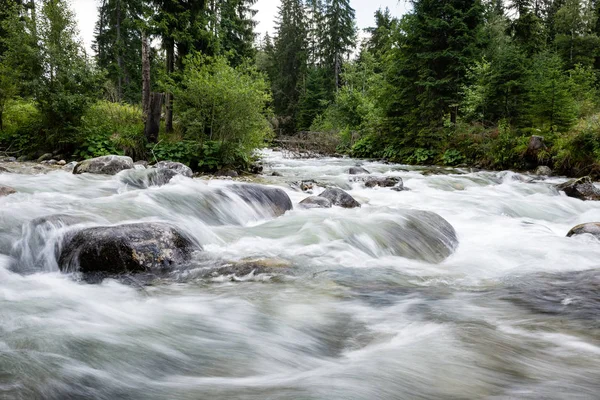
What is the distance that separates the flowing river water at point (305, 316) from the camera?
2.40m

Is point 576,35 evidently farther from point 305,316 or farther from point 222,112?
point 305,316

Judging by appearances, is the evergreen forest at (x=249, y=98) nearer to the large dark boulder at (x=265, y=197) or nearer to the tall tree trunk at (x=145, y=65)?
the tall tree trunk at (x=145, y=65)

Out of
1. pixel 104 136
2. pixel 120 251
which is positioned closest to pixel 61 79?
pixel 104 136

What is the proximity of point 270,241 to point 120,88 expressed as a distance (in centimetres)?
3446

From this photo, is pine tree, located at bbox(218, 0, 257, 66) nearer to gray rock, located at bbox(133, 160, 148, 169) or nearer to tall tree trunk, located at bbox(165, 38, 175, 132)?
tall tree trunk, located at bbox(165, 38, 175, 132)

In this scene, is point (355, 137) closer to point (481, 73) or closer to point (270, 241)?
point (481, 73)

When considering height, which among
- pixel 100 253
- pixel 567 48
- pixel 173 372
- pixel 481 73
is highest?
pixel 567 48

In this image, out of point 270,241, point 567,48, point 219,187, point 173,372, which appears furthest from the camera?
point 567,48

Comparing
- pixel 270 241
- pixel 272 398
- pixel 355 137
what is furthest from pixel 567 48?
pixel 272 398

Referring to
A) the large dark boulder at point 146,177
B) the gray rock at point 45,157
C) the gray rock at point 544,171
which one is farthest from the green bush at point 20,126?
the gray rock at point 544,171

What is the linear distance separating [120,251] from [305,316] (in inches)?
84.7

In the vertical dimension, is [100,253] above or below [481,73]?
below

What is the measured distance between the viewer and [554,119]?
17516mm

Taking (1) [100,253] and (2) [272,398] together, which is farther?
(1) [100,253]
